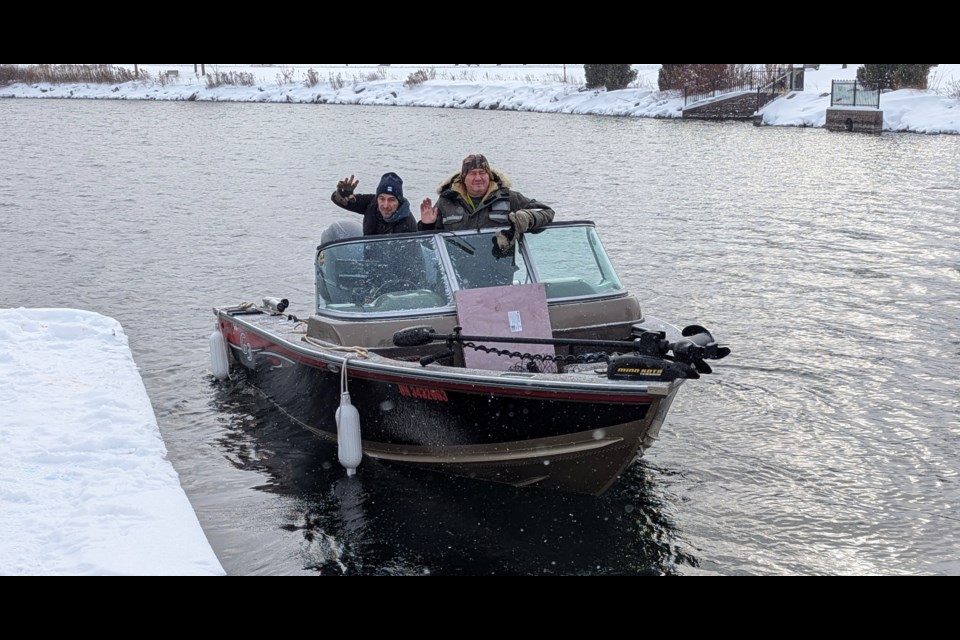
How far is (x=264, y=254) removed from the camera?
1841 centimetres

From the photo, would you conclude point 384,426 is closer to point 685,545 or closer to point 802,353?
point 685,545

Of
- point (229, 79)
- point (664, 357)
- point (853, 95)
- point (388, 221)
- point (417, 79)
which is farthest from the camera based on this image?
point (229, 79)

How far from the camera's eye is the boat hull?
675cm

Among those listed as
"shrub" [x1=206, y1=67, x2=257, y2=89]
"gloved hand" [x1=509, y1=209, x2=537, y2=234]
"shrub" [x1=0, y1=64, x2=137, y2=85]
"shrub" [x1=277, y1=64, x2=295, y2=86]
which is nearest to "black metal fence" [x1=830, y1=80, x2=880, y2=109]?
"gloved hand" [x1=509, y1=209, x2=537, y2=234]

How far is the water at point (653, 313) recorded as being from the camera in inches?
281

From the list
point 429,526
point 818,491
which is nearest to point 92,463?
point 429,526

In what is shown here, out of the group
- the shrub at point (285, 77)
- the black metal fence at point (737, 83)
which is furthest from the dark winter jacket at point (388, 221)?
the shrub at point (285, 77)

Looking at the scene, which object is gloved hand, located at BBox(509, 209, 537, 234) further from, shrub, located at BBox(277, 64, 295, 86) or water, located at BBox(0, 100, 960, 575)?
shrub, located at BBox(277, 64, 295, 86)

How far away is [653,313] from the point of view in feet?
45.2

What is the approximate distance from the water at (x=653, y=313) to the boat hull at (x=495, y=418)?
313mm

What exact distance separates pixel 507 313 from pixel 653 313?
622 cm

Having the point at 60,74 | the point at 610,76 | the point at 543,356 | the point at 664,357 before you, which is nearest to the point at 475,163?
the point at 543,356

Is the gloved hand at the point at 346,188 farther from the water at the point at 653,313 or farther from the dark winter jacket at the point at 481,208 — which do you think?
the water at the point at 653,313

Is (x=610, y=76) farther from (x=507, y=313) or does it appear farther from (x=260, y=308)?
(x=507, y=313)
